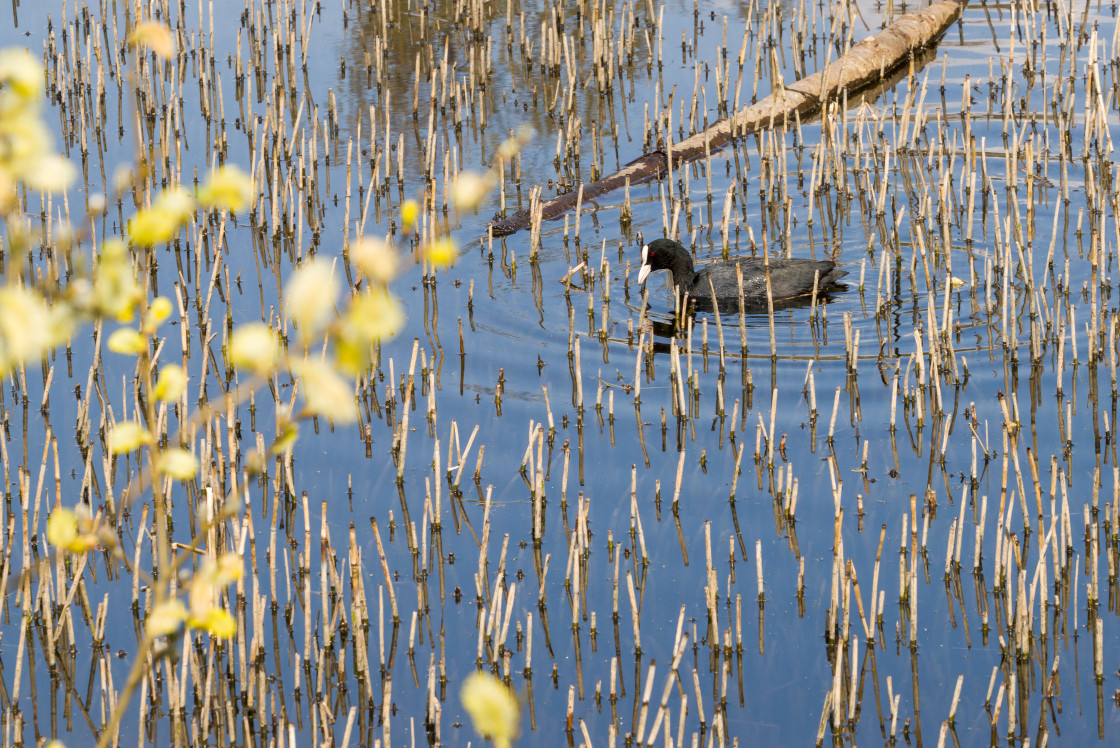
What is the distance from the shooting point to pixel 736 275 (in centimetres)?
883

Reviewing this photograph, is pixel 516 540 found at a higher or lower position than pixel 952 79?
lower

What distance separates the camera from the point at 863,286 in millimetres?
8734

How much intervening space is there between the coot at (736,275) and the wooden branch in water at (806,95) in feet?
3.05

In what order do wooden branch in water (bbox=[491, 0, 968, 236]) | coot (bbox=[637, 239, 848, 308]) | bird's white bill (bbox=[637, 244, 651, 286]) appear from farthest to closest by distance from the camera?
wooden branch in water (bbox=[491, 0, 968, 236])
bird's white bill (bbox=[637, 244, 651, 286])
coot (bbox=[637, 239, 848, 308])

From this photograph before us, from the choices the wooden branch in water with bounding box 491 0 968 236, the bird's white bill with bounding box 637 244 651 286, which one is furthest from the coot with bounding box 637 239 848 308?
the wooden branch in water with bounding box 491 0 968 236

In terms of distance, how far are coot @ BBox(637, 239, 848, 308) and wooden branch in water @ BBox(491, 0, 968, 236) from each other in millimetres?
928

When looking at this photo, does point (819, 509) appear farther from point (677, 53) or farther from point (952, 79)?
point (677, 53)

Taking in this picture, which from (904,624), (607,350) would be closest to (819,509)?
(904,624)

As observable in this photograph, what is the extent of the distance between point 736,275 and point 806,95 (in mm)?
4392

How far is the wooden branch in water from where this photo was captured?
35.3 feet

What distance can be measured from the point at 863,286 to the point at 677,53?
698 centimetres

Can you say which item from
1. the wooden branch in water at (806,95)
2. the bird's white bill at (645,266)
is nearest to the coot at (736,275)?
the bird's white bill at (645,266)

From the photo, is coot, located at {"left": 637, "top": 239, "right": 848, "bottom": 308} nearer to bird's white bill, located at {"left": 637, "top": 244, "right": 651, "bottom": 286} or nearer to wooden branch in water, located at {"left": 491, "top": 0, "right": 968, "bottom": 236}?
bird's white bill, located at {"left": 637, "top": 244, "right": 651, "bottom": 286}

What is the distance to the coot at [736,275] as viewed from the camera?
864 cm
